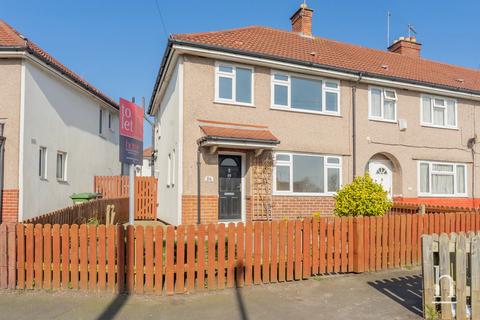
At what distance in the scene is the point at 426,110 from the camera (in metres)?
15.4

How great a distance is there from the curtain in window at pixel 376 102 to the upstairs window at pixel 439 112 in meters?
2.19

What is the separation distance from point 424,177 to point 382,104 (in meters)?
3.54

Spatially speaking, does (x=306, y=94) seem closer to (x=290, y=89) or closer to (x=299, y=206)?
(x=290, y=89)

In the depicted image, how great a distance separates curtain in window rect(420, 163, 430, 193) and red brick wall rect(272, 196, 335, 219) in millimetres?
4711

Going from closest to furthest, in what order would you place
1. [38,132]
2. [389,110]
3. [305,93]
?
[38,132]
[305,93]
[389,110]

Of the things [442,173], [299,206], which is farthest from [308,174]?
[442,173]

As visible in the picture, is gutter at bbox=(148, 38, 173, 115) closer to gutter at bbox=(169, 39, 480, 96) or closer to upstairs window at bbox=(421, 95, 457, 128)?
gutter at bbox=(169, 39, 480, 96)

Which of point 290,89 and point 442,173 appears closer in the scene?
point 290,89

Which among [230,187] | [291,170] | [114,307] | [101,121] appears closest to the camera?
[114,307]

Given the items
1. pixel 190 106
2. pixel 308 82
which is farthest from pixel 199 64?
pixel 308 82

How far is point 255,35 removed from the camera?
14344 millimetres

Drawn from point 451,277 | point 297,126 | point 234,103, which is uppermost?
point 234,103

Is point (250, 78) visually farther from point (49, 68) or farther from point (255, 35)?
point (49, 68)

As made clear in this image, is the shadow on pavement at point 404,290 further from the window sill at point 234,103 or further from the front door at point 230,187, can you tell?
the window sill at point 234,103
